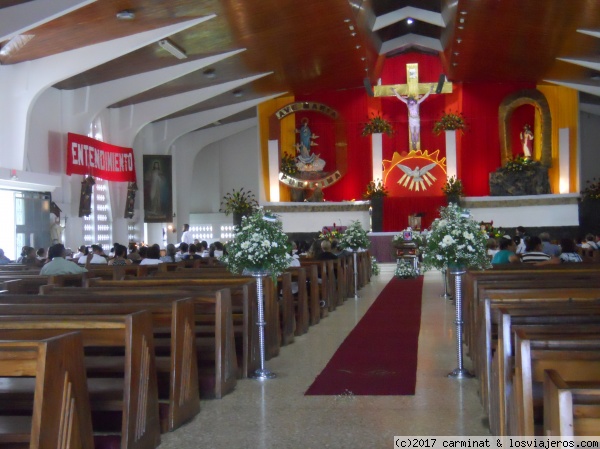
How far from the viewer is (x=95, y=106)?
16203mm

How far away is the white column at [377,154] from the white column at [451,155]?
1716 mm

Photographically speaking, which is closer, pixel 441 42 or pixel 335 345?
pixel 335 345

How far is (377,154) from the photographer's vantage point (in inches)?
853

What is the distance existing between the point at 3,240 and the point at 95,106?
357 cm

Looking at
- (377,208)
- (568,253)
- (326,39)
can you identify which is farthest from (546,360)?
(377,208)

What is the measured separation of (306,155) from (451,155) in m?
3.79

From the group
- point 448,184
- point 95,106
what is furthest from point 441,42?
point 95,106

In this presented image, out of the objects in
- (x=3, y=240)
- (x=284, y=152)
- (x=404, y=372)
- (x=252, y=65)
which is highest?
(x=252, y=65)

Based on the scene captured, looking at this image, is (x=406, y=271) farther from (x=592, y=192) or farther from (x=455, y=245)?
(x=455, y=245)

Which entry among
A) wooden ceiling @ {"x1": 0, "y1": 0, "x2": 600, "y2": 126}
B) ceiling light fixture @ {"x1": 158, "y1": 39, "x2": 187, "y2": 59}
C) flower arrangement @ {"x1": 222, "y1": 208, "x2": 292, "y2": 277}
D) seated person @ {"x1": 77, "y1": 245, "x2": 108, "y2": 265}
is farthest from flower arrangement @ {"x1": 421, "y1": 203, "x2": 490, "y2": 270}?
ceiling light fixture @ {"x1": 158, "y1": 39, "x2": 187, "y2": 59}

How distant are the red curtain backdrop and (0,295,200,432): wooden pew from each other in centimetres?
1662

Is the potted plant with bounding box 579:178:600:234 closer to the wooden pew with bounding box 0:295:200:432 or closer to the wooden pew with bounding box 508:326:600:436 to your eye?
the wooden pew with bounding box 0:295:200:432

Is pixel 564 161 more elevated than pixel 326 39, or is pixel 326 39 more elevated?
pixel 326 39

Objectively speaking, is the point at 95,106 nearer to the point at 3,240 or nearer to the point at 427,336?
the point at 3,240
